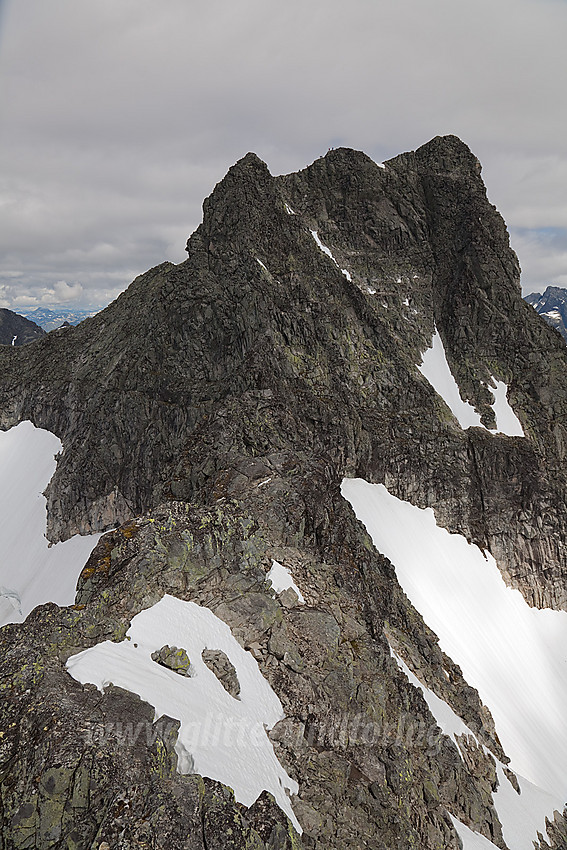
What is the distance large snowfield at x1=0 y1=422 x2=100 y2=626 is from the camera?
2151 inches

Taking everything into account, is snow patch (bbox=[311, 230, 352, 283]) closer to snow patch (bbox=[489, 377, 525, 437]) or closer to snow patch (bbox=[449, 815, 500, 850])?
snow patch (bbox=[489, 377, 525, 437])

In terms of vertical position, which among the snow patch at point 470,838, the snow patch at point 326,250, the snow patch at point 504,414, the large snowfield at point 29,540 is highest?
the snow patch at point 326,250

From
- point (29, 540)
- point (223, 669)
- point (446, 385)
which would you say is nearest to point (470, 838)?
point (223, 669)

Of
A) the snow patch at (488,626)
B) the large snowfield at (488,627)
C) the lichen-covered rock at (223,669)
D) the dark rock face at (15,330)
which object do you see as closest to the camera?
the lichen-covered rock at (223,669)

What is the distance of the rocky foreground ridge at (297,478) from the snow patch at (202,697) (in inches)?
24.7

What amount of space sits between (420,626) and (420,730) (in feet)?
51.6

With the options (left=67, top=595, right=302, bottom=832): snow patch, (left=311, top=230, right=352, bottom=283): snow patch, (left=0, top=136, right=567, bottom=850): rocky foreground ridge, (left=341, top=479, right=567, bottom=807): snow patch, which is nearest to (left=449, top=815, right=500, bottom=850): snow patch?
(left=0, top=136, right=567, bottom=850): rocky foreground ridge

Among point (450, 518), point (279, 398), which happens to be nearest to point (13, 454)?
point (279, 398)

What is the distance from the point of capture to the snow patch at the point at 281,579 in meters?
22.4

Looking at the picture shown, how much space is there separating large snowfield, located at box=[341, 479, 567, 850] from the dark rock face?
164 m

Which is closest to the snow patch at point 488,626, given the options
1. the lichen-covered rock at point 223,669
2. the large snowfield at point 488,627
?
the large snowfield at point 488,627

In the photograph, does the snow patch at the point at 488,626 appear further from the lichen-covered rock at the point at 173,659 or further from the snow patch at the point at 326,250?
the lichen-covered rock at the point at 173,659

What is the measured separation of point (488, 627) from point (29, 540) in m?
54.2

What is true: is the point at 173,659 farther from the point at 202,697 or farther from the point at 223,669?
the point at 223,669
